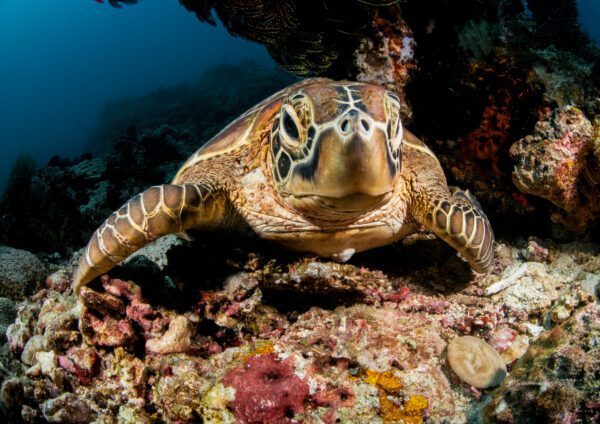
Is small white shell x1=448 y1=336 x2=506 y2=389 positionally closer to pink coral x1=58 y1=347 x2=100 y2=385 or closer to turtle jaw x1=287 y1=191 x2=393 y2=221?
turtle jaw x1=287 y1=191 x2=393 y2=221

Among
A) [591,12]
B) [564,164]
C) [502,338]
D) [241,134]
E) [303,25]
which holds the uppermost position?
[591,12]

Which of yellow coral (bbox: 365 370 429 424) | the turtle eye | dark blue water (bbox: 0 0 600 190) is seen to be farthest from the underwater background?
dark blue water (bbox: 0 0 600 190)

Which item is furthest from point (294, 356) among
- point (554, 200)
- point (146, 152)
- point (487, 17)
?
point (146, 152)

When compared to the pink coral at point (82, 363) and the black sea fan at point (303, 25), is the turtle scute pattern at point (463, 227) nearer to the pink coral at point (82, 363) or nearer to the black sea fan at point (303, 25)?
the black sea fan at point (303, 25)

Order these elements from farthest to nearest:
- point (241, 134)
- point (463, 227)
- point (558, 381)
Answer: point (241, 134)
point (463, 227)
point (558, 381)

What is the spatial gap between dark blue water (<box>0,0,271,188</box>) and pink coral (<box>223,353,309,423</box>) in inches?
2357

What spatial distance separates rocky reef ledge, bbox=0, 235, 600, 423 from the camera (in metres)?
1.66

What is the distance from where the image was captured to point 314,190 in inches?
81.7

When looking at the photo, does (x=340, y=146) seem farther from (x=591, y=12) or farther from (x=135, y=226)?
(x=591, y=12)

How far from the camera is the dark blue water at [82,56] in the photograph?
7123cm

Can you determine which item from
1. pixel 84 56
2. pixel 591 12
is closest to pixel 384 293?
pixel 591 12

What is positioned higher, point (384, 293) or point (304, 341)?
point (304, 341)

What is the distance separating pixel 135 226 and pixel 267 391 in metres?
1.37

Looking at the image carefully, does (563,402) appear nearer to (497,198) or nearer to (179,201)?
(179,201)
